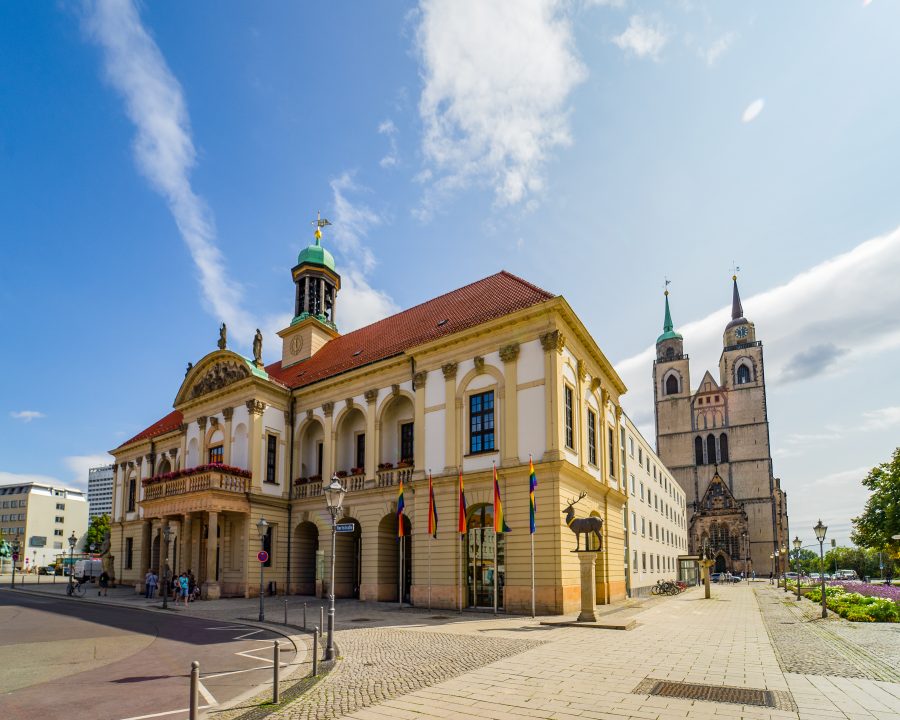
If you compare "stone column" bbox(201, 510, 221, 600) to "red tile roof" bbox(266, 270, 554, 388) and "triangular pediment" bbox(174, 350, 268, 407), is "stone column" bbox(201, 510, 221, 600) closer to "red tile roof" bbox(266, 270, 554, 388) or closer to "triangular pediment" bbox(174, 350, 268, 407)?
"triangular pediment" bbox(174, 350, 268, 407)

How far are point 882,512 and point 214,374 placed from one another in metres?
47.2

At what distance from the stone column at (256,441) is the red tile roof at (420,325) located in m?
2.83

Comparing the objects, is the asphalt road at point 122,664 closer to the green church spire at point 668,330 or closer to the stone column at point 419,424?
the stone column at point 419,424

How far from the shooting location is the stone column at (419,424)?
27.6m

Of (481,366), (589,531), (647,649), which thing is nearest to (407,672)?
(647,649)

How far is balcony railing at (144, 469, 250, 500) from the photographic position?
31547 millimetres

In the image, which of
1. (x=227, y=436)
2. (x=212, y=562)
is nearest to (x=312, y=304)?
(x=227, y=436)

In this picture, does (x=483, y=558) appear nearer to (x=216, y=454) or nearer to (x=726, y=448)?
(x=216, y=454)

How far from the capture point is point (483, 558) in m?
25.5

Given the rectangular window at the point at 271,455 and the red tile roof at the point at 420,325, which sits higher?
the red tile roof at the point at 420,325

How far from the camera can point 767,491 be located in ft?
320

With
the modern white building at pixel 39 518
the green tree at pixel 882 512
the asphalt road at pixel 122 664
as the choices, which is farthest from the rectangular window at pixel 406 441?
the modern white building at pixel 39 518

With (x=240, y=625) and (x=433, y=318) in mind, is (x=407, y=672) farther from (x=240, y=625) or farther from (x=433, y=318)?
(x=433, y=318)

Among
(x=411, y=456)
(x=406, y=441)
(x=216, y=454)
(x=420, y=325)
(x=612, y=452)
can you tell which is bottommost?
(x=411, y=456)
